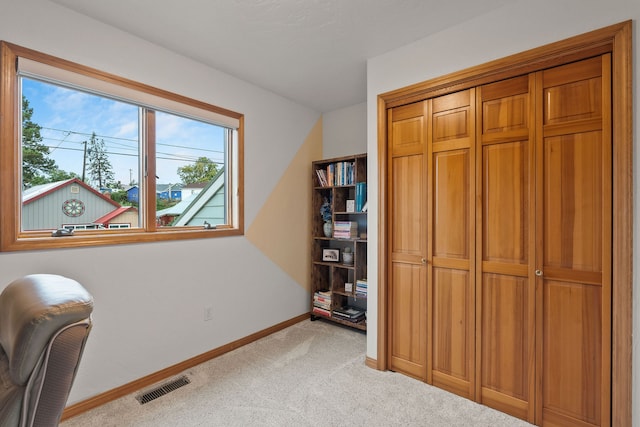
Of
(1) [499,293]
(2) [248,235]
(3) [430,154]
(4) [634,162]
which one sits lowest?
(1) [499,293]

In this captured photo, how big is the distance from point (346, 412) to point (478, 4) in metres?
2.64

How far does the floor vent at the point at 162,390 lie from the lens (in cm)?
211

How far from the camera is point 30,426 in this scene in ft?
2.94

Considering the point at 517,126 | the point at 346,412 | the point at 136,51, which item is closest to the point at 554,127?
the point at 517,126

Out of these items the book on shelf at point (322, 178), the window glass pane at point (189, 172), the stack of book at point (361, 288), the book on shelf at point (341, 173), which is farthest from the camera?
the book on shelf at point (322, 178)

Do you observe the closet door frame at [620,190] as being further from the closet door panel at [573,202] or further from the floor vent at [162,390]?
the floor vent at [162,390]

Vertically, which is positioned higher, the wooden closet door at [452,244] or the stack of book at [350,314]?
the wooden closet door at [452,244]

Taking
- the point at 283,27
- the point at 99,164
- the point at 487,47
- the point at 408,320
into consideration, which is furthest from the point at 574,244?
the point at 99,164

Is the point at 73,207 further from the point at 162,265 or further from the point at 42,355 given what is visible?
the point at 42,355

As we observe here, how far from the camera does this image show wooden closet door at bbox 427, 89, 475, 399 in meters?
2.12

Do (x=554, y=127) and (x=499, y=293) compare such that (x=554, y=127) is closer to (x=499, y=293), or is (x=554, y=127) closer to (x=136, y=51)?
(x=499, y=293)

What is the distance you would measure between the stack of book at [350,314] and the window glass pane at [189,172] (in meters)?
1.56

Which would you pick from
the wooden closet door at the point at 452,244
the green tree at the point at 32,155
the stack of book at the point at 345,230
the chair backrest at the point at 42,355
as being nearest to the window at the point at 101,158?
the green tree at the point at 32,155

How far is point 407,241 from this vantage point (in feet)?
7.98
